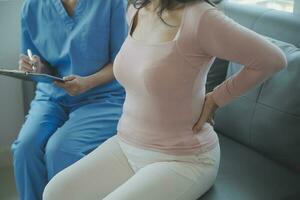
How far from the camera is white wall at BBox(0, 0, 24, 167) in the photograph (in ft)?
6.65

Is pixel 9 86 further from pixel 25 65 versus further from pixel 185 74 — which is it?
pixel 185 74

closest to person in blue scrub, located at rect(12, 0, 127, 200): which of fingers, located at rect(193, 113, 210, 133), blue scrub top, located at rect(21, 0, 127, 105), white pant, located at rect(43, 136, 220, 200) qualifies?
blue scrub top, located at rect(21, 0, 127, 105)

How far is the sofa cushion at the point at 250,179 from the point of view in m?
1.27

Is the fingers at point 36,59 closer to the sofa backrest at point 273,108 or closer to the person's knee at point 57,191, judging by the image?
the person's knee at point 57,191

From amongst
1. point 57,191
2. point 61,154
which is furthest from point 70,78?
point 57,191

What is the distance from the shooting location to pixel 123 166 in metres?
1.25

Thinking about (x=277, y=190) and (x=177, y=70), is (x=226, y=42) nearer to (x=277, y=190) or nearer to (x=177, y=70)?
(x=177, y=70)

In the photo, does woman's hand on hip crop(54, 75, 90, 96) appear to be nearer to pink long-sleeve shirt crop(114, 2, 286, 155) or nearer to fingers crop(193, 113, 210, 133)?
pink long-sleeve shirt crop(114, 2, 286, 155)

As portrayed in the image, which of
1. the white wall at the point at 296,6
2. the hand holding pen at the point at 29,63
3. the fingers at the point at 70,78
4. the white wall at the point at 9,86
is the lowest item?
the white wall at the point at 9,86

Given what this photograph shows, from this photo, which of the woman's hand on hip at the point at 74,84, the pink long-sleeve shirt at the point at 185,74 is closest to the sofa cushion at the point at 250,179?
the pink long-sleeve shirt at the point at 185,74

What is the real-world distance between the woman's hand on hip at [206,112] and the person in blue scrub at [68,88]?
1.27ft

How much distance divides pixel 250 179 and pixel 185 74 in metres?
0.43

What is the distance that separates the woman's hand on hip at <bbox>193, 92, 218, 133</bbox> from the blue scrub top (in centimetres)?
46

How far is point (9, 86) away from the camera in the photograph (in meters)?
2.13
